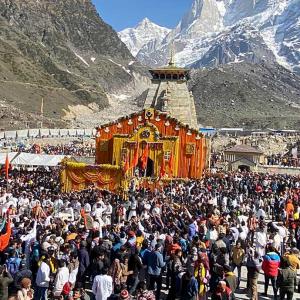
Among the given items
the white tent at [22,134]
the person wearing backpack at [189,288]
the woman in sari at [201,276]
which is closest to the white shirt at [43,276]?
the person wearing backpack at [189,288]

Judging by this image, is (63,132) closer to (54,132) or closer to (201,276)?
(54,132)

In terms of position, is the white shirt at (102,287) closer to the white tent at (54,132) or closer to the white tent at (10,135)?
the white tent at (10,135)

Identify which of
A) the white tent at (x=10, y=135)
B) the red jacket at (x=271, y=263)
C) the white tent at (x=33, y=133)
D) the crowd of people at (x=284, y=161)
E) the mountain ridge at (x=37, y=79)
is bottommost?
the red jacket at (x=271, y=263)

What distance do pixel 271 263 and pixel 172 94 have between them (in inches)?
1280

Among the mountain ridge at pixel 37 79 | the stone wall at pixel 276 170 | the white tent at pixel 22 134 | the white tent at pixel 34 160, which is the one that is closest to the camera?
the white tent at pixel 34 160

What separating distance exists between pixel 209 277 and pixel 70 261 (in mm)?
3077

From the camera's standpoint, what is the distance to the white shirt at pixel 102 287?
11.0 m

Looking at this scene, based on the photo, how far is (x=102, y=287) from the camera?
11016 mm

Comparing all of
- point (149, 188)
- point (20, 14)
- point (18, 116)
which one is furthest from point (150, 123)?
point (20, 14)

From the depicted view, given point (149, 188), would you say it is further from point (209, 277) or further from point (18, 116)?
point (18, 116)

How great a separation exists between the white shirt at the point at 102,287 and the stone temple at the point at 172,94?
3233 centimetres

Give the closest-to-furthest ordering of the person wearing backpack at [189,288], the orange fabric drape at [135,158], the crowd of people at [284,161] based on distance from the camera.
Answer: the person wearing backpack at [189,288], the orange fabric drape at [135,158], the crowd of people at [284,161]

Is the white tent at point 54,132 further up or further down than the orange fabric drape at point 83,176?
further up

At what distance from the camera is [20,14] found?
641 ft
